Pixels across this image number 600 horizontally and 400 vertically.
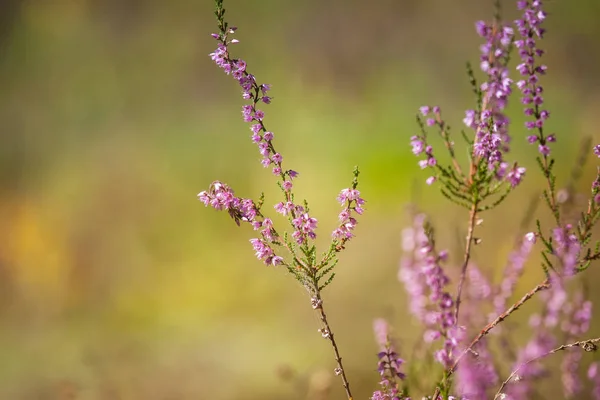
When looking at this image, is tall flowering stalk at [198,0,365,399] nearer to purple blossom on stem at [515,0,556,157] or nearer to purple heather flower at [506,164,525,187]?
purple heather flower at [506,164,525,187]

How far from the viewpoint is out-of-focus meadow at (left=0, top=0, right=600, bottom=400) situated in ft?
13.6

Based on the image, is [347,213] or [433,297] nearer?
[433,297]

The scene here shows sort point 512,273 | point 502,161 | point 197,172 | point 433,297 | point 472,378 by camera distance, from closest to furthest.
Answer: point 472,378
point 433,297
point 502,161
point 512,273
point 197,172

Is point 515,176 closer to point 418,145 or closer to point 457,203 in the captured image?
point 457,203

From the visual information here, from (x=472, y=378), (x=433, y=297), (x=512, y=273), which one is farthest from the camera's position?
(x=512, y=273)

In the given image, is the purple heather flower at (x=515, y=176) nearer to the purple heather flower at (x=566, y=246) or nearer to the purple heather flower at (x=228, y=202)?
the purple heather flower at (x=566, y=246)

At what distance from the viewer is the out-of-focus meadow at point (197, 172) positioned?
4152mm

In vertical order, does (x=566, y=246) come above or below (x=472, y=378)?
above

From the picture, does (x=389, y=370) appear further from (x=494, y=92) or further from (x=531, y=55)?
(x=531, y=55)

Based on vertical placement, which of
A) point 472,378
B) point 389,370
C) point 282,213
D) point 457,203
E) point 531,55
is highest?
point 531,55

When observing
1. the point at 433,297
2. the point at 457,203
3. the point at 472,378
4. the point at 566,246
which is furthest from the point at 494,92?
the point at 472,378

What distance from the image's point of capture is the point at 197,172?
15.1 ft

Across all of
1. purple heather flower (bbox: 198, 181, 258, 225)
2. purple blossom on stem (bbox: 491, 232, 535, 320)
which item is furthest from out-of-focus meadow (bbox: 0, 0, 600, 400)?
purple heather flower (bbox: 198, 181, 258, 225)

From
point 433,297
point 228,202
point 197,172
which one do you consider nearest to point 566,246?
point 433,297
